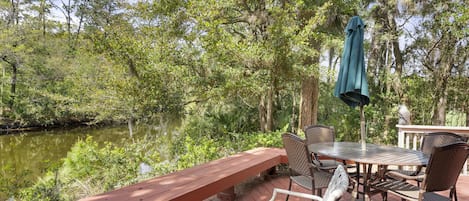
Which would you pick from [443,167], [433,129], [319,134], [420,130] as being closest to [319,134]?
[319,134]

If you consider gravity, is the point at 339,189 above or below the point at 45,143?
above

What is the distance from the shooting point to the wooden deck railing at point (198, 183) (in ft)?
7.54

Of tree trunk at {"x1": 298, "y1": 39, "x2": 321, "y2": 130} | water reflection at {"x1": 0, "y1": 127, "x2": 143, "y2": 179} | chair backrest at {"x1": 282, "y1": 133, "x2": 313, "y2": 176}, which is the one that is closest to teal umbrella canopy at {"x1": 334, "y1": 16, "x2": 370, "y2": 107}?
chair backrest at {"x1": 282, "y1": 133, "x2": 313, "y2": 176}

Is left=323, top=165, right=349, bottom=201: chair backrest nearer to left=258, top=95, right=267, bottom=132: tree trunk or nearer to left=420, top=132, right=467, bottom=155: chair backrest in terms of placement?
left=420, top=132, right=467, bottom=155: chair backrest

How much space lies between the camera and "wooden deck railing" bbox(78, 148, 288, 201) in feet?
7.54

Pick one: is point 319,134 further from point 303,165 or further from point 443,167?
point 443,167

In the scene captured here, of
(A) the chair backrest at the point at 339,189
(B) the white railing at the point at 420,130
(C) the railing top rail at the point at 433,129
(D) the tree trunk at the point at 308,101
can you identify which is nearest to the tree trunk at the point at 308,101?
(D) the tree trunk at the point at 308,101

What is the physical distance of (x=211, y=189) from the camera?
8.61 feet

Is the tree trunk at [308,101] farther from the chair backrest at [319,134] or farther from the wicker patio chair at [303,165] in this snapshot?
the wicker patio chair at [303,165]

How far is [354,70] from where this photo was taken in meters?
2.86

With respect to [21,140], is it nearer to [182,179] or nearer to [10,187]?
[10,187]

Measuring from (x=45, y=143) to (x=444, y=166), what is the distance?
1261 cm

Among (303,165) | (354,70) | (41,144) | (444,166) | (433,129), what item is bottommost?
(41,144)

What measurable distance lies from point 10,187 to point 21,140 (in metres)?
8.27
